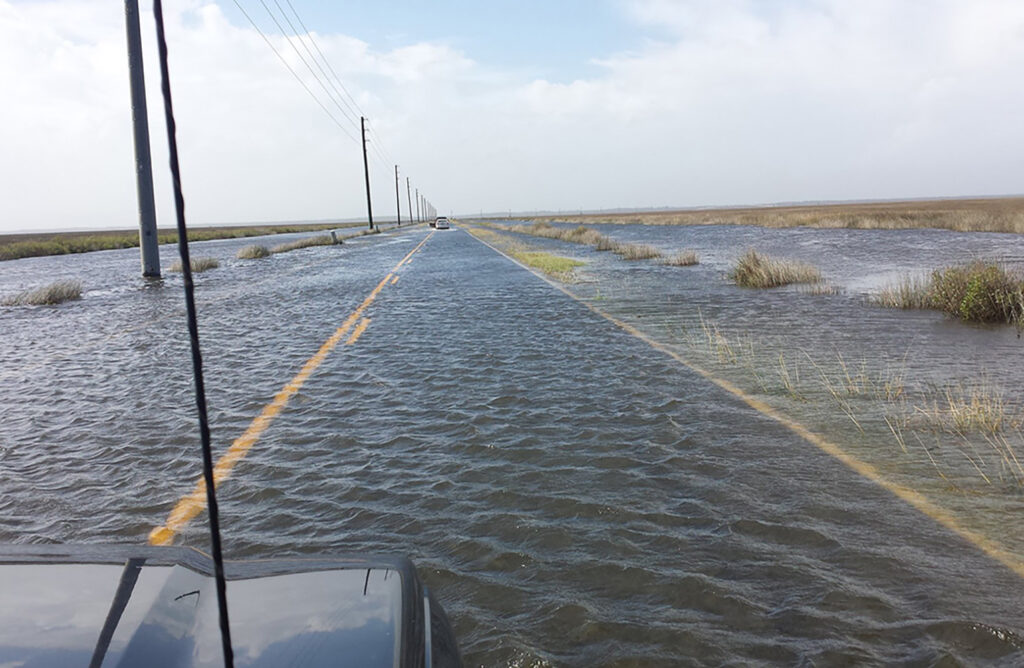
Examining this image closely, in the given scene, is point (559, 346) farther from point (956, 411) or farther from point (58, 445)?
point (58, 445)

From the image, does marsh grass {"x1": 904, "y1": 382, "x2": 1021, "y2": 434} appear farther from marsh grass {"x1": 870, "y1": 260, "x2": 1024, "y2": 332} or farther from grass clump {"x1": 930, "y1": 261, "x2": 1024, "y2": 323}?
grass clump {"x1": 930, "y1": 261, "x2": 1024, "y2": 323}

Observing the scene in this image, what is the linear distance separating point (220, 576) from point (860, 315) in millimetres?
13540

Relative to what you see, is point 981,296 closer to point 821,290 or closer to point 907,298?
point 907,298

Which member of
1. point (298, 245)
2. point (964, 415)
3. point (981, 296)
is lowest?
point (964, 415)

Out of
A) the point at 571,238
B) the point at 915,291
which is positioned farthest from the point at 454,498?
the point at 571,238

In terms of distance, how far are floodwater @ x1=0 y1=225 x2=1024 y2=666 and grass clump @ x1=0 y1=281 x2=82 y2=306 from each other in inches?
322

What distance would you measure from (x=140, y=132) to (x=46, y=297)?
21.3 ft

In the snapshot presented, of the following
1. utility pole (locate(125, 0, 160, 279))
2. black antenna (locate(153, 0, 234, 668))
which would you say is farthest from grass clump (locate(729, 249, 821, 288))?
black antenna (locate(153, 0, 234, 668))

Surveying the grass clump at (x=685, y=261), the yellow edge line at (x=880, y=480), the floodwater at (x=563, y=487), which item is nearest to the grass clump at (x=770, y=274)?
the grass clump at (x=685, y=261)

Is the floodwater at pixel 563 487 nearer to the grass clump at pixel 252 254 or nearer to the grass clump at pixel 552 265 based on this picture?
the grass clump at pixel 552 265

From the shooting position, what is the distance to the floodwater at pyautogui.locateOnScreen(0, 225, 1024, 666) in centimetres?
311

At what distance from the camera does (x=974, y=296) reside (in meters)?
11.7

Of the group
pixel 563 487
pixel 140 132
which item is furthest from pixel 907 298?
pixel 140 132

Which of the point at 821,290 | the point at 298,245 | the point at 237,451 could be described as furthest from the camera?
the point at 298,245
